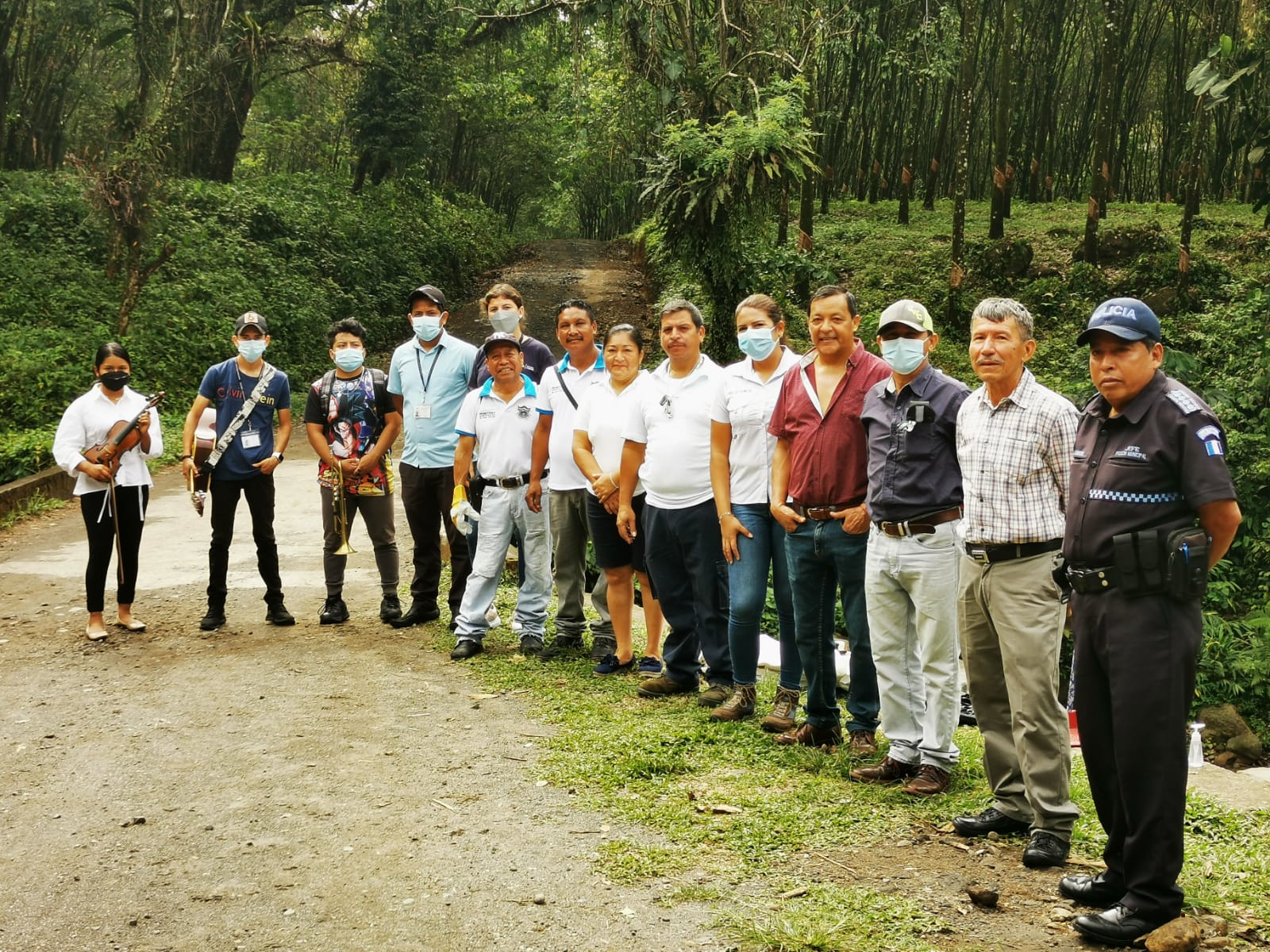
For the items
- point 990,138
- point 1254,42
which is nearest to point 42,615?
point 1254,42

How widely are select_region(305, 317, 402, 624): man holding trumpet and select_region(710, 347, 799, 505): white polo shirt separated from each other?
2717 mm

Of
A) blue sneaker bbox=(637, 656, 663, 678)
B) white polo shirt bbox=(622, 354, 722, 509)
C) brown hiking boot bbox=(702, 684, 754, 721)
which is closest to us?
brown hiking boot bbox=(702, 684, 754, 721)

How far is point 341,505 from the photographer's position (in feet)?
24.0

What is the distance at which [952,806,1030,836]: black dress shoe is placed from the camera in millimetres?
4125

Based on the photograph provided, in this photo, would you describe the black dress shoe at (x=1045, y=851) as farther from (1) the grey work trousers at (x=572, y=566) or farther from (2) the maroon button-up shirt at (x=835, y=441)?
(1) the grey work trousers at (x=572, y=566)

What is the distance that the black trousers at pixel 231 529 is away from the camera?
7254mm

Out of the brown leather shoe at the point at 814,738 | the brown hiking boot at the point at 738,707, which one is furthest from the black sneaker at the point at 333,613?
the brown leather shoe at the point at 814,738

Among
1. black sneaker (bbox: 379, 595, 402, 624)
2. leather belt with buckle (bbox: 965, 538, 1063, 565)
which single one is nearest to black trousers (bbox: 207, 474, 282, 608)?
black sneaker (bbox: 379, 595, 402, 624)

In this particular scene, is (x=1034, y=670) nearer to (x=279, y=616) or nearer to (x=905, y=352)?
(x=905, y=352)

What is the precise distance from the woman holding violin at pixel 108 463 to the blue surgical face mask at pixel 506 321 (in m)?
2.24

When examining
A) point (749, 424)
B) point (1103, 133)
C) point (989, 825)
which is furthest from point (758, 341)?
point (1103, 133)

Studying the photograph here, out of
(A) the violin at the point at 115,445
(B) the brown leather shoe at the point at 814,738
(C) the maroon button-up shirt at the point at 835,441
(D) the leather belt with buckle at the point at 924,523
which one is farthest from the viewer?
(A) the violin at the point at 115,445

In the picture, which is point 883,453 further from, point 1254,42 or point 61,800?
point 1254,42

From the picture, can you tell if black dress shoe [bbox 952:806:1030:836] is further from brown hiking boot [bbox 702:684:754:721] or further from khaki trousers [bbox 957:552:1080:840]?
brown hiking boot [bbox 702:684:754:721]
